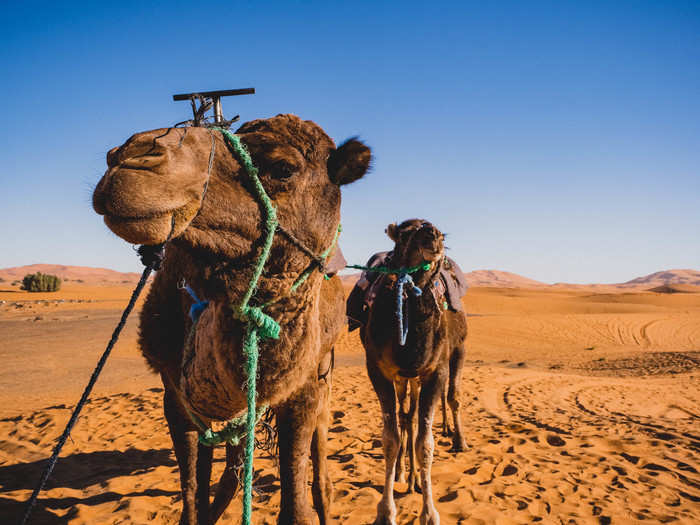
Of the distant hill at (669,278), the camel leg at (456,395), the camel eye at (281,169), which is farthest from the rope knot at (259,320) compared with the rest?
the distant hill at (669,278)

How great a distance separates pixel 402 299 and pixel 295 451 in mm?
2310

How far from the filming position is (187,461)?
2.64 meters

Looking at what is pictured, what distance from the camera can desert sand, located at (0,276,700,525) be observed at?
15.1ft

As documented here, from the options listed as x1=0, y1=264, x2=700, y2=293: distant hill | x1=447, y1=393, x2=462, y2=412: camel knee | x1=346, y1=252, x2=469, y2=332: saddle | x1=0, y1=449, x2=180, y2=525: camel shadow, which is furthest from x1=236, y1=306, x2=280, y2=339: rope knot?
x1=0, y1=264, x2=700, y2=293: distant hill

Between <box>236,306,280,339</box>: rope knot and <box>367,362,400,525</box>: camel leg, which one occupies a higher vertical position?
<box>236,306,280,339</box>: rope knot

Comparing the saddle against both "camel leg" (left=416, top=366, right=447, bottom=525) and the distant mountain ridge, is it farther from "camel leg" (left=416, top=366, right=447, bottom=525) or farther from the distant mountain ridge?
the distant mountain ridge

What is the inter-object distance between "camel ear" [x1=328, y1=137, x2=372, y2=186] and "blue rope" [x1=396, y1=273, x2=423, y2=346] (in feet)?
7.68

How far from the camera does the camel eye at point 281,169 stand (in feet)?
5.88

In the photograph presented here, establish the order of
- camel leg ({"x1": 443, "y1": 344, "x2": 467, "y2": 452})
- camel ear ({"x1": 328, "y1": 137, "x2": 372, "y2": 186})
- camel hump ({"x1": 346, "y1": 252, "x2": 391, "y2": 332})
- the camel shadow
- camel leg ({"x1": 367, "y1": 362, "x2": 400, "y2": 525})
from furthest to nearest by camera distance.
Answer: camel leg ({"x1": 443, "y1": 344, "x2": 467, "y2": 452}) → camel hump ({"x1": 346, "y1": 252, "x2": 391, "y2": 332}) → the camel shadow → camel leg ({"x1": 367, "y1": 362, "x2": 400, "y2": 525}) → camel ear ({"x1": 328, "y1": 137, "x2": 372, "y2": 186})

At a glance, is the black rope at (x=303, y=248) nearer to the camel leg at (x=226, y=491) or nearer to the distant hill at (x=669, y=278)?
the camel leg at (x=226, y=491)

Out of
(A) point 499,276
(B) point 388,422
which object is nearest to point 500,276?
(A) point 499,276

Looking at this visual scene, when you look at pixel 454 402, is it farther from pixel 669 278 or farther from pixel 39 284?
pixel 669 278

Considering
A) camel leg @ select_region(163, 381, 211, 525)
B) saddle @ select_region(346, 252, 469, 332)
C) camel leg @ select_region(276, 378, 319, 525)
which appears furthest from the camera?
saddle @ select_region(346, 252, 469, 332)

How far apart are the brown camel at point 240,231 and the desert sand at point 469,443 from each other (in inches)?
20.7
